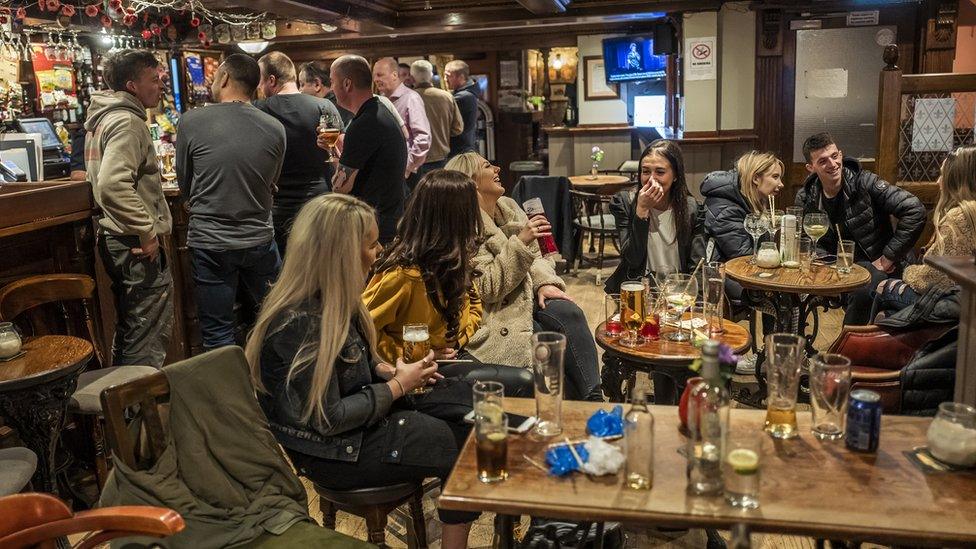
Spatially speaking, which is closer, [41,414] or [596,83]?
[41,414]

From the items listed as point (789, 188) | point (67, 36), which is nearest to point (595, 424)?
point (789, 188)

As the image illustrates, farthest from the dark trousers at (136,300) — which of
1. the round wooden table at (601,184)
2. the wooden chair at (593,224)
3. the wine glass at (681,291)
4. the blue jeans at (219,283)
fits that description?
the round wooden table at (601,184)

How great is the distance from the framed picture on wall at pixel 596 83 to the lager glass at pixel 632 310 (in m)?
8.06

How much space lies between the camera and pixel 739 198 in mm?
4391

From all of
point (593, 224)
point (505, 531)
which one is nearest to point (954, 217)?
point (505, 531)

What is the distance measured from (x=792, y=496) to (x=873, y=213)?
129 inches

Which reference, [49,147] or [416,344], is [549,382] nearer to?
[416,344]

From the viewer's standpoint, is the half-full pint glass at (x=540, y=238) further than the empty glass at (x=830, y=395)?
Yes

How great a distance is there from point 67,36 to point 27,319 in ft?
18.7

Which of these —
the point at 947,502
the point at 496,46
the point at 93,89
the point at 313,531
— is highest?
the point at 496,46

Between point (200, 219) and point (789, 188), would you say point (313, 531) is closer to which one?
point (200, 219)

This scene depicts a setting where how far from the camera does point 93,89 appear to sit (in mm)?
8266

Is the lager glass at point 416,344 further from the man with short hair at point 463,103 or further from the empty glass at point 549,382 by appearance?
the man with short hair at point 463,103

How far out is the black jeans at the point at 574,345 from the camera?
331 centimetres
